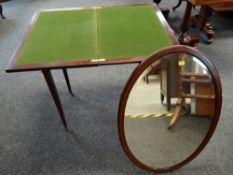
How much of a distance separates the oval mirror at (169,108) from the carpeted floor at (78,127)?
0.13 m

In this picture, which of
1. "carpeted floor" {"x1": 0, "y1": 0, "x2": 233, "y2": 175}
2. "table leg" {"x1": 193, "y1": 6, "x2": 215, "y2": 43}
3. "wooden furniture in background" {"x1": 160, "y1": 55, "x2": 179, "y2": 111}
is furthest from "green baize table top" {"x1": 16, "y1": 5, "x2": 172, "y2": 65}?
"table leg" {"x1": 193, "y1": 6, "x2": 215, "y2": 43}

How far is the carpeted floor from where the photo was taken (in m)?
1.40

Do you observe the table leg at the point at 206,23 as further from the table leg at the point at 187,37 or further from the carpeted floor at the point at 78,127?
the table leg at the point at 187,37

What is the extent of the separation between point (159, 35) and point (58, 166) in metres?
0.96

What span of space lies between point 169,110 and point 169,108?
2 centimetres

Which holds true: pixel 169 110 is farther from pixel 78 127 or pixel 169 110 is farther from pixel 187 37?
pixel 187 37

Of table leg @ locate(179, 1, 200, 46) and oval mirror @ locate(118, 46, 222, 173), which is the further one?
table leg @ locate(179, 1, 200, 46)

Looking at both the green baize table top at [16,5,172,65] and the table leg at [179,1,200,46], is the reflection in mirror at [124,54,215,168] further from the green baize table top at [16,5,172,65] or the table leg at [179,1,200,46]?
the table leg at [179,1,200,46]

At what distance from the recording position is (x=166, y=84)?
1119 millimetres

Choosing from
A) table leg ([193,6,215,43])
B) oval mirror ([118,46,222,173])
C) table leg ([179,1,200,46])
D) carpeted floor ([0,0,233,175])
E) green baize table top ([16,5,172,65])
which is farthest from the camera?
table leg ([193,6,215,43])

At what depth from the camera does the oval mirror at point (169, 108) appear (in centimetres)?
97

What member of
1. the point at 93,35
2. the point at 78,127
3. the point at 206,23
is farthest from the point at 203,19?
the point at 78,127

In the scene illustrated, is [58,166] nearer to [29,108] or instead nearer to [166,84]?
[29,108]

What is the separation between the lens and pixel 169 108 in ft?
3.93
